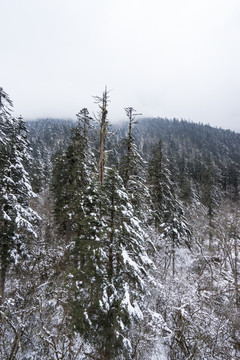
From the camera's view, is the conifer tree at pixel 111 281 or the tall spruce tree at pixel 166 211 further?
the tall spruce tree at pixel 166 211

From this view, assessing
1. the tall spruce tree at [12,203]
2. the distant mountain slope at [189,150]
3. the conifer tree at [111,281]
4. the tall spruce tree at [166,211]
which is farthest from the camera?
the distant mountain slope at [189,150]

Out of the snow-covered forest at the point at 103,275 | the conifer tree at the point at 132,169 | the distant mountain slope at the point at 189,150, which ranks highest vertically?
the distant mountain slope at the point at 189,150

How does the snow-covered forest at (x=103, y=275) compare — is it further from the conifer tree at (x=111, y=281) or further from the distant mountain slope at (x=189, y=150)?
the distant mountain slope at (x=189, y=150)

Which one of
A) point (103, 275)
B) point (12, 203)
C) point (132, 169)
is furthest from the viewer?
point (132, 169)

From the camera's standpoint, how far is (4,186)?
12.9 metres

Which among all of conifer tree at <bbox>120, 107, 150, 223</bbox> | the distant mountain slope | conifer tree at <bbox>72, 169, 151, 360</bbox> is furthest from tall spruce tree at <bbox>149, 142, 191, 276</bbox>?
the distant mountain slope

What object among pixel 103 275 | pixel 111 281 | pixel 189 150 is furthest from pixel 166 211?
pixel 189 150

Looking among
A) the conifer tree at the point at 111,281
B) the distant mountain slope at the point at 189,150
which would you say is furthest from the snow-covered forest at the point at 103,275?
the distant mountain slope at the point at 189,150

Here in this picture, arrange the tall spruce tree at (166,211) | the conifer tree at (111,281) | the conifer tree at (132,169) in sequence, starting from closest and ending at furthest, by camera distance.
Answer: the conifer tree at (111,281) < the conifer tree at (132,169) < the tall spruce tree at (166,211)

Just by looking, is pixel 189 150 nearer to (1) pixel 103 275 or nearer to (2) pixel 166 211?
(2) pixel 166 211

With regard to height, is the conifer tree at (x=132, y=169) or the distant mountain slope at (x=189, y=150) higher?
the distant mountain slope at (x=189, y=150)

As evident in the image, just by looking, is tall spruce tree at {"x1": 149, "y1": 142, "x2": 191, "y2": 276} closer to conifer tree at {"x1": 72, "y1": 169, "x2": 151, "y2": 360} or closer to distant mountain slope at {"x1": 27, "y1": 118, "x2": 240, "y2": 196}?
conifer tree at {"x1": 72, "y1": 169, "x2": 151, "y2": 360}

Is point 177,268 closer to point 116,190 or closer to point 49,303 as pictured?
point 49,303

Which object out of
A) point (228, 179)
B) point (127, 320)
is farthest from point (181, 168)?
point (127, 320)
